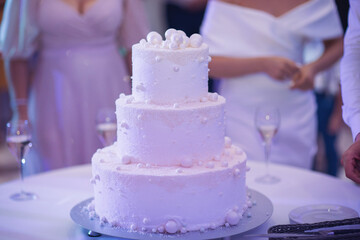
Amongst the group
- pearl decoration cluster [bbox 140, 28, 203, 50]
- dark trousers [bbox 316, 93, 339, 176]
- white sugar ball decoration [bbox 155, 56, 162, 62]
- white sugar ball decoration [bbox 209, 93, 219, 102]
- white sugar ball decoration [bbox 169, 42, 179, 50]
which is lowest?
dark trousers [bbox 316, 93, 339, 176]

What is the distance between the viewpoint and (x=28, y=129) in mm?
2287

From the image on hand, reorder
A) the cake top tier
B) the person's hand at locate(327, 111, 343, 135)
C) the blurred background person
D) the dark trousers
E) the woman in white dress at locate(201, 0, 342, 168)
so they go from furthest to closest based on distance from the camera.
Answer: the dark trousers → the person's hand at locate(327, 111, 343, 135) → the woman in white dress at locate(201, 0, 342, 168) → the blurred background person → the cake top tier

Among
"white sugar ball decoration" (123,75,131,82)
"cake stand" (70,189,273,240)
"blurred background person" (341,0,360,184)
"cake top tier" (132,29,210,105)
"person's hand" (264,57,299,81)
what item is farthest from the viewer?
"white sugar ball decoration" (123,75,131,82)

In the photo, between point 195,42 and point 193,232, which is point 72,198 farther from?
point 195,42

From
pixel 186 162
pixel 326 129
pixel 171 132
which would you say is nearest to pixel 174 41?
pixel 171 132

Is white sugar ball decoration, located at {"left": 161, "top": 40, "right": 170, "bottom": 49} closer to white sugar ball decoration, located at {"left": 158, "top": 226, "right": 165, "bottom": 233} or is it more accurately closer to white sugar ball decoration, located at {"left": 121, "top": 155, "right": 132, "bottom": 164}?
white sugar ball decoration, located at {"left": 121, "top": 155, "right": 132, "bottom": 164}

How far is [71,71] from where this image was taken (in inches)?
143

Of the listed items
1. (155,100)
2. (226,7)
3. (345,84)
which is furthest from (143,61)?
(226,7)

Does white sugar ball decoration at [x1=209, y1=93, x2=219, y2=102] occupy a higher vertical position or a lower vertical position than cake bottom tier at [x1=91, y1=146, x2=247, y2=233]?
higher

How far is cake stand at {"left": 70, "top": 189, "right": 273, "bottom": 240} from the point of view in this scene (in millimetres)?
1734

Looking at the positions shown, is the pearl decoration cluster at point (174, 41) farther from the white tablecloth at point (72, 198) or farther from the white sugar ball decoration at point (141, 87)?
the white tablecloth at point (72, 198)

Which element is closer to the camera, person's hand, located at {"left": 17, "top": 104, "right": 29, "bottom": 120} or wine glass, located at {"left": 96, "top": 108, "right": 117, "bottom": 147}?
wine glass, located at {"left": 96, "top": 108, "right": 117, "bottom": 147}

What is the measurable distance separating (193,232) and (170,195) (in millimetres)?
148

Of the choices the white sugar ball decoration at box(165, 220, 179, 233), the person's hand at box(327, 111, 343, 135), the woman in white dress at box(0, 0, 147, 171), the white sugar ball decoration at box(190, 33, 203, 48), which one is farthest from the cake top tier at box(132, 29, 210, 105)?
the person's hand at box(327, 111, 343, 135)
